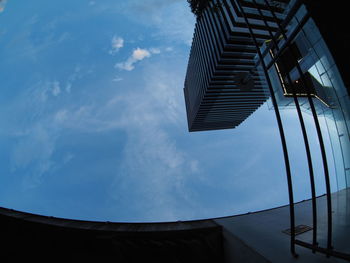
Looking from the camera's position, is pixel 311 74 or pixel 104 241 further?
pixel 311 74

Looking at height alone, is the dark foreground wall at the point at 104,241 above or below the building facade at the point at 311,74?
below

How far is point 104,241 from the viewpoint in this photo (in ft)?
22.7

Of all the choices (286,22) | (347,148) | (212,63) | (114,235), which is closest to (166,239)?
(114,235)

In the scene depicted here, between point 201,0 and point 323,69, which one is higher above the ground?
point 201,0

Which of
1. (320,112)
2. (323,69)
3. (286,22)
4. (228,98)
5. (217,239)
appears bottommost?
(217,239)

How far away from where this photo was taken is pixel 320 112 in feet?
34.2

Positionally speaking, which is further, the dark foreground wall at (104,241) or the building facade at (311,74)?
the building facade at (311,74)

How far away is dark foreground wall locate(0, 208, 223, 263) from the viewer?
626 cm

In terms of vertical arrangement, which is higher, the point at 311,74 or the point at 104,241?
the point at 311,74

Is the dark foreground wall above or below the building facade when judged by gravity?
below

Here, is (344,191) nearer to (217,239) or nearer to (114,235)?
(217,239)

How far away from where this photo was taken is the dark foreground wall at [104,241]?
6.26 m

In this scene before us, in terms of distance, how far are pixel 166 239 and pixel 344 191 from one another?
866 centimetres

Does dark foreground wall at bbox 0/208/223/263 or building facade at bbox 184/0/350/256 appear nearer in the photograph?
dark foreground wall at bbox 0/208/223/263
